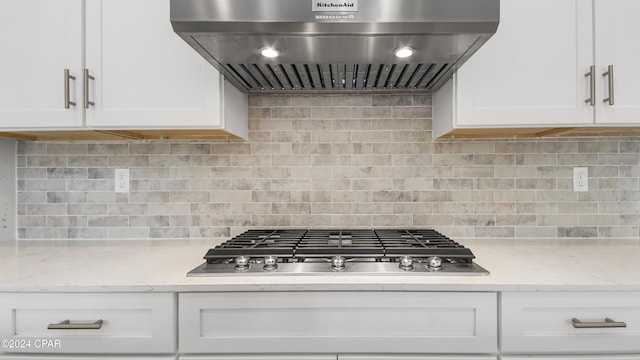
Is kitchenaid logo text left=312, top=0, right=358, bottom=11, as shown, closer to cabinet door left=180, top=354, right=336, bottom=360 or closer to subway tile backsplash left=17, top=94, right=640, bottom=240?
subway tile backsplash left=17, top=94, right=640, bottom=240

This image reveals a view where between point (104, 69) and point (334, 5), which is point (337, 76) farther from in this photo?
point (104, 69)

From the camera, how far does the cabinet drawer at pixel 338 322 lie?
1.10 m

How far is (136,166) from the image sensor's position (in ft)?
6.05

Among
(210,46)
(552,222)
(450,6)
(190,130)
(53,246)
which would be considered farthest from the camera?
(552,222)

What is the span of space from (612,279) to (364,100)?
1214mm

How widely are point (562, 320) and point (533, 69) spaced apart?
3.04 ft

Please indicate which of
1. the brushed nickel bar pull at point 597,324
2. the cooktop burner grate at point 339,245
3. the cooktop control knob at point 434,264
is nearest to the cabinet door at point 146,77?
the cooktop burner grate at point 339,245

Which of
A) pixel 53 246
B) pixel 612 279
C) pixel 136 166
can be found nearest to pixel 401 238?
pixel 612 279

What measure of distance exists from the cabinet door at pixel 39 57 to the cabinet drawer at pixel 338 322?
1.02 meters

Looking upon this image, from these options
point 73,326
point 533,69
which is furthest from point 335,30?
point 73,326

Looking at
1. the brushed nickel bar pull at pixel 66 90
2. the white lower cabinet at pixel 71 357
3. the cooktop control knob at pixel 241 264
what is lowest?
the white lower cabinet at pixel 71 357

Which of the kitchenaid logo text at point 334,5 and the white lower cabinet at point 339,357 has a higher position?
the kitchenaid logo text at point 334,5

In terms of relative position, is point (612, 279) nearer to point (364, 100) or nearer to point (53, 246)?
point (364, 100)

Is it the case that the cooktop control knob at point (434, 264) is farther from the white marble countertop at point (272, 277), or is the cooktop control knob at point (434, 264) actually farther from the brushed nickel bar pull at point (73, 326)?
the brushed nickel bar pull at point (73, 326)
